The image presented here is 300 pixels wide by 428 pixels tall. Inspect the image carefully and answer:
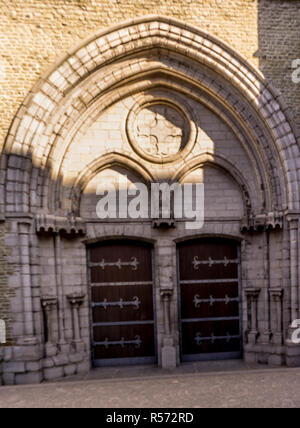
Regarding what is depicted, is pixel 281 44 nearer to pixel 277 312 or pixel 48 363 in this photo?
pixel 277 312

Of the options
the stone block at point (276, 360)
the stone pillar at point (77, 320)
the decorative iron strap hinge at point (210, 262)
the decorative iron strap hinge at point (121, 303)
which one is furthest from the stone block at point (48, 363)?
the stone block at point (276, 360)

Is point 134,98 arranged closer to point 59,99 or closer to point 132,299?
point 59,99

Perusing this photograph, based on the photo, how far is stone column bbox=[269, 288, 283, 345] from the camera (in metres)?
5.70

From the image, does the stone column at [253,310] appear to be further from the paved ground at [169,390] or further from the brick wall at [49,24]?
the brick wall at [49,24]

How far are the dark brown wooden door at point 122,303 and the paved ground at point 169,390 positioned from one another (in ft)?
1.32

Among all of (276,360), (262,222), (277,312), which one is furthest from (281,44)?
(276,360)

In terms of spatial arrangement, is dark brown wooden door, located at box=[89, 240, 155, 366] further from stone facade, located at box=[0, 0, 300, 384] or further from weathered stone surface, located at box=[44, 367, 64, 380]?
weathered stone surface, located at box=[44, 367, 64, 380]

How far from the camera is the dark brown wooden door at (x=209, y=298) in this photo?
19.9 ft

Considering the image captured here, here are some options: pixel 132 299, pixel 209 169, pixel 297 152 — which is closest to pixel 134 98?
pixel 209 169

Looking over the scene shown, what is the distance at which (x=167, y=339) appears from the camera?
5797 mm

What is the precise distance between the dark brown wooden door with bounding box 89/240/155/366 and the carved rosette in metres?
1.83

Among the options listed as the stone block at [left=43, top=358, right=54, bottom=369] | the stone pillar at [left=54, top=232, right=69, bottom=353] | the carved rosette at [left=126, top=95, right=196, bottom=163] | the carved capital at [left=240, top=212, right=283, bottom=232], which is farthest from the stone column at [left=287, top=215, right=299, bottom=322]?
the stone block at [left=43, top=358, right=54, bottom=369]

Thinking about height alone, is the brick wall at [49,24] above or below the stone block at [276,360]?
above

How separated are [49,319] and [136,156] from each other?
3340mm
